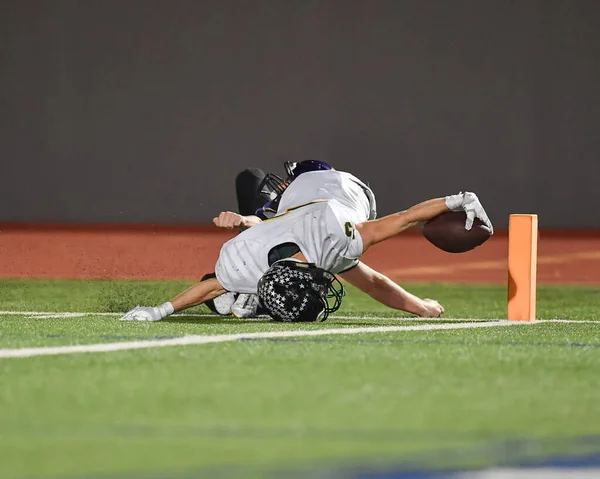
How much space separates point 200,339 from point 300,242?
1.32 m

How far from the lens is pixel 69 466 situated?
2.45 metres

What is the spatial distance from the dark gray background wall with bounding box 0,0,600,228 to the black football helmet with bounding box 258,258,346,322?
43.0 ft

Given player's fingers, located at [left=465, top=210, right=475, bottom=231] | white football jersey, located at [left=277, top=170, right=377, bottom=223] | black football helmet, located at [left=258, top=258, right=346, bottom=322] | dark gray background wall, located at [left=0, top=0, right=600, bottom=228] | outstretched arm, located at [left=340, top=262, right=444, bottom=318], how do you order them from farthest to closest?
dark gray background wall, located at [left=0, top=0, right=600, bottom=228] < outstretched arm, located at [left=340, top=262, right=444, bottom=318] < white football jersey, located at [left=277, top=170, right=377, bottom=223] < player's fingers, located at [left=465, top=210, right=475, bottom=231] < black football helmet, located at [left=258, top=258, right=346, bottom=322]

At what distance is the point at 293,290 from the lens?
228 inches

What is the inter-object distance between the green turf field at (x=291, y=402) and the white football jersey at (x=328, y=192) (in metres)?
0.93

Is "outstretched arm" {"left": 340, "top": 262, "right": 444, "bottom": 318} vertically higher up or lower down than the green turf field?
lower down

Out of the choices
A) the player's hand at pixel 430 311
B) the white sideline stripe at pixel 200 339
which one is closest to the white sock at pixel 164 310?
the white sideline stripe at pixel 200 339

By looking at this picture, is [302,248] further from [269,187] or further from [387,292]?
[269,187]

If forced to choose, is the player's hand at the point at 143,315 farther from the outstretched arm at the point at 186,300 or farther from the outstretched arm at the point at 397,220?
the outstretched arm at the point at 397,220

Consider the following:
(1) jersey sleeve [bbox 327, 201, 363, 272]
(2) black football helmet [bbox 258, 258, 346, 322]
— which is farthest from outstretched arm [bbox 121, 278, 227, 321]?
(1) jersey sleeve [bbox 327, 201, 363, 272]

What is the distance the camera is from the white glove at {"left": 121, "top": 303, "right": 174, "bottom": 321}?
602 cm

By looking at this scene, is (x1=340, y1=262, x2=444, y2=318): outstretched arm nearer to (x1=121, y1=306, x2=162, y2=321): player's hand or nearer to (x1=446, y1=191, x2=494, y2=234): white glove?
(x1=446, y1=191, x2=494, y2=234): white glove

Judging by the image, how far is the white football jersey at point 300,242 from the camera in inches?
237

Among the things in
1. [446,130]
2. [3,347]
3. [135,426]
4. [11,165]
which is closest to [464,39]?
[446,130]
